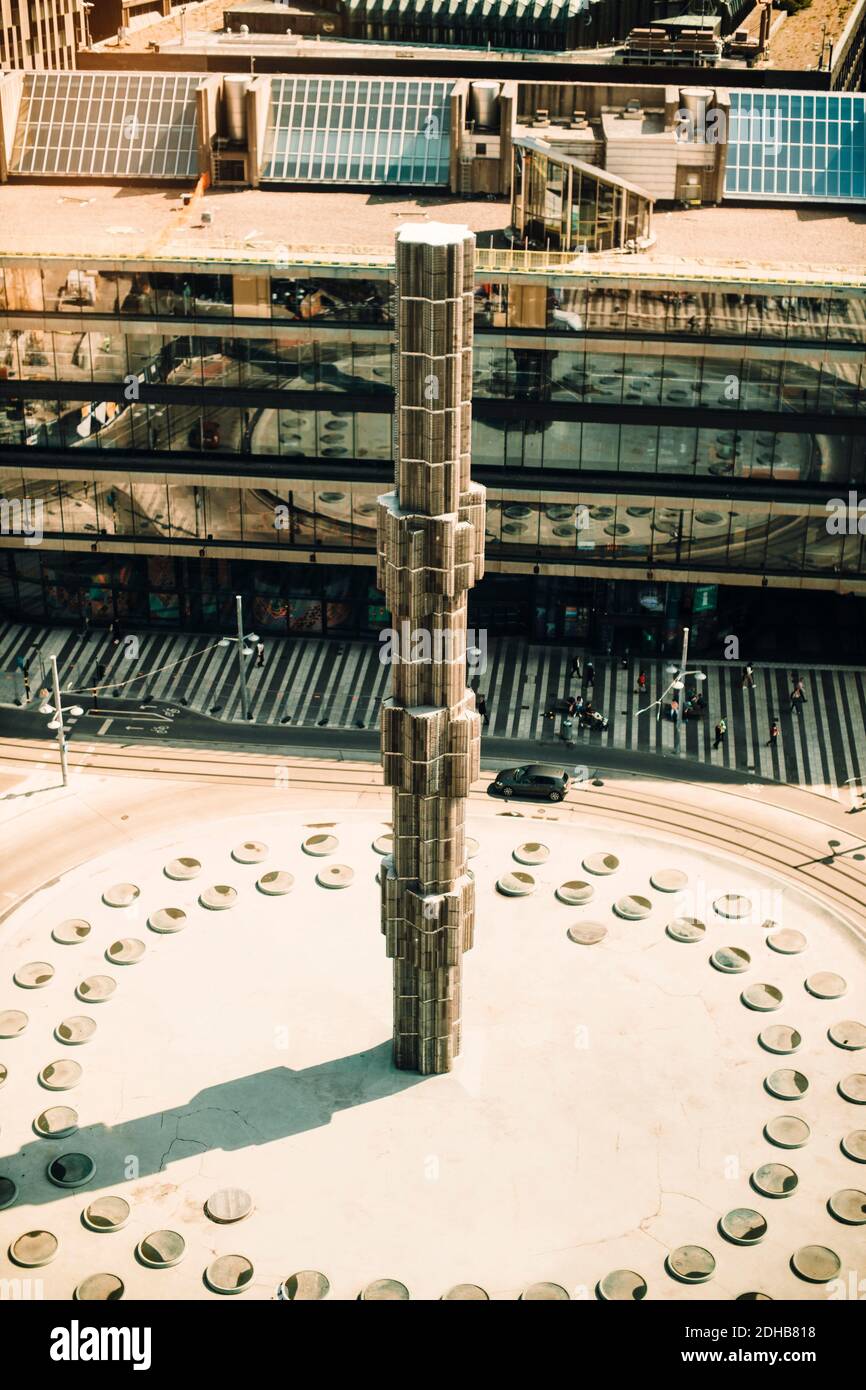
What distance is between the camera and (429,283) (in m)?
67.5

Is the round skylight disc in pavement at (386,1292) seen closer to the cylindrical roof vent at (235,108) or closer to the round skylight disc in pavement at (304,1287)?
the round skylight disc in pavement at (304,1287)

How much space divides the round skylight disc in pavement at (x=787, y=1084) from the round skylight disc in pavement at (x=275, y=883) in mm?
27364

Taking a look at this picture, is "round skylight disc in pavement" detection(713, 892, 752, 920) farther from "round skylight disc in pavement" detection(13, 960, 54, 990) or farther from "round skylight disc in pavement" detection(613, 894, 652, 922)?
"round skylight disc in pavement" detection(13, 960, 54, 990)

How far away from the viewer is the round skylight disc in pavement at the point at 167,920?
90750mm

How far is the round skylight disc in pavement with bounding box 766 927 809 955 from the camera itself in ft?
294

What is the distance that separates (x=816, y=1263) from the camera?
234 ft

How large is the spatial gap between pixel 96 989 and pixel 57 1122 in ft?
30.7

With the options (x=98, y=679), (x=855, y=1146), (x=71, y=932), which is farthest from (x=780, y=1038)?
(x=98, y=679)

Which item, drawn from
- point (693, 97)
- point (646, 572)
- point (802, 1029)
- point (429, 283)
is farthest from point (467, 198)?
point (802, 1029)

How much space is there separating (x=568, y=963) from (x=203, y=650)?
38009 millimetres

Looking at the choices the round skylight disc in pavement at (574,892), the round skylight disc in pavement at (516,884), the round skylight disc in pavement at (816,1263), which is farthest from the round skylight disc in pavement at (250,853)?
the round skylight disc in pavement at (816,1263)

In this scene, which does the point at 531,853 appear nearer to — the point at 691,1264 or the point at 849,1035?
the point at 849,1035
